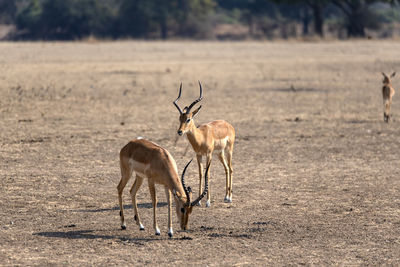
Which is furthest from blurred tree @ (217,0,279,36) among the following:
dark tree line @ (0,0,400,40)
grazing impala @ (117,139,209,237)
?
grazing impala @ (117,139,209,237)

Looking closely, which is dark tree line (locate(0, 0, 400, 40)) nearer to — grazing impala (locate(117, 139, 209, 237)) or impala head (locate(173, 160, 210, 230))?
grazing impala (locate(117, 139, 209, 237))

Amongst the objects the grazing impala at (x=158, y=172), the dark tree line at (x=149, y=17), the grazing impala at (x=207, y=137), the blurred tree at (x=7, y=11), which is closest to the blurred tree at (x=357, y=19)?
the dark tree line at (x=149, y=17)

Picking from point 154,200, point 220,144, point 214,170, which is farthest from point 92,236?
point 214,170

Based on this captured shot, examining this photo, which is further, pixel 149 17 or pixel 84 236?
pixel 149 17

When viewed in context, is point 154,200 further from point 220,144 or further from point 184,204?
point 220,144

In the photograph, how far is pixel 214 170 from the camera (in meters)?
13.0

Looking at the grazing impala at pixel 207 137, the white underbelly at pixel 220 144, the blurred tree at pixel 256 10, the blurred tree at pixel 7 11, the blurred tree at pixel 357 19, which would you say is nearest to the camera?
the grazing impala at pixel 207 137

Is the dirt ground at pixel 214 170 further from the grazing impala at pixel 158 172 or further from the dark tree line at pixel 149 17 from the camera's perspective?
the dark tree line at pixel 149 17

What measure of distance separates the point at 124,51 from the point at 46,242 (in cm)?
3546

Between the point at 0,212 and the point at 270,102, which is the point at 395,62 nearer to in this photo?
the point at 270,102

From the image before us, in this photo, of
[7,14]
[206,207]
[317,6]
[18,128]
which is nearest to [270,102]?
[18,128]

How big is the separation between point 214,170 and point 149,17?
2230 inches

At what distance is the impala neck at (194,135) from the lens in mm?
10203

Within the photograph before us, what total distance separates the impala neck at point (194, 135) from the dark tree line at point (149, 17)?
4927 centimetres
